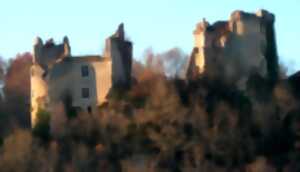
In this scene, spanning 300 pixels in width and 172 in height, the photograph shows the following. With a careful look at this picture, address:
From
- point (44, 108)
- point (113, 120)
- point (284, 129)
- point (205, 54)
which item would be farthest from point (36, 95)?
point (284, 129)

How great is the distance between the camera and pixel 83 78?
45.4 m

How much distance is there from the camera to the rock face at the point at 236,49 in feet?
147

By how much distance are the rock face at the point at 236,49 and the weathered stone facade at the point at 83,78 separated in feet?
8.74

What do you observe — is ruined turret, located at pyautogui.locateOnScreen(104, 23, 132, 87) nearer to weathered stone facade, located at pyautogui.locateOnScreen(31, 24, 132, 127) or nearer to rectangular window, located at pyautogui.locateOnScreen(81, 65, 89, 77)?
weathered stone facade, located at pyautogui.locateOnScreen(31, 24, 132, 127)

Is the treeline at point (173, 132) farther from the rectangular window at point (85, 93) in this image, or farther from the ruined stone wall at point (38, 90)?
the rectangular window at point (85, 93)

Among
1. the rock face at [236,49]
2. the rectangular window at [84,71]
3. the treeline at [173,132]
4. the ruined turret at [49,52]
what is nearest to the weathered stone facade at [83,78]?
the rectangular window at [84,71]

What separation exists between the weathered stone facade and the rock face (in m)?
2.66

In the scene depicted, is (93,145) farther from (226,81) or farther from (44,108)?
(226,81)

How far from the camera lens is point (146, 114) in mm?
43500

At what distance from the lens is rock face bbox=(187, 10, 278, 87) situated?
44812mm

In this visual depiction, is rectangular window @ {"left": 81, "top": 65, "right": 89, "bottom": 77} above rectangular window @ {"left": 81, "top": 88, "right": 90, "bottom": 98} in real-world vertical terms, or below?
above

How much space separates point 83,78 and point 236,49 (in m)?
5.87

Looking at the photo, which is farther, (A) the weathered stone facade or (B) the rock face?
(A) the weathered stone facade

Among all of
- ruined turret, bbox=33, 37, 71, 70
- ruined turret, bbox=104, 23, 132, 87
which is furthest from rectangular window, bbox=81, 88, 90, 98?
ruined turret, bbox=33, 37, 71, 70
